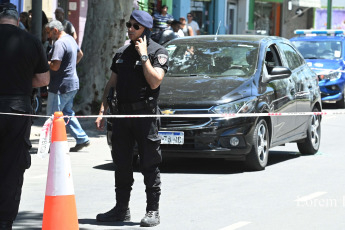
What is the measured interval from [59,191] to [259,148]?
4.68 m

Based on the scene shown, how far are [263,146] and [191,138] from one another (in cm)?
109

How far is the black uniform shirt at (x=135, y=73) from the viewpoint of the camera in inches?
316

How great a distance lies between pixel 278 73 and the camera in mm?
11805

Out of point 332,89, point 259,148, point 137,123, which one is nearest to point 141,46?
point 137,123

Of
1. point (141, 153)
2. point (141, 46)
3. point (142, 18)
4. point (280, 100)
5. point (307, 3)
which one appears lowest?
point (141, 153)

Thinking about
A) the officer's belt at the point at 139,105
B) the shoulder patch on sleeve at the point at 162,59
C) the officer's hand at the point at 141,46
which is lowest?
the officer's belt at the point at 139,105

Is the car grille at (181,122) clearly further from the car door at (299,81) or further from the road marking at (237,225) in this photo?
the road marking at (237,225)

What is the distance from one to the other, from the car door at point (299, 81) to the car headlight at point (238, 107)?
148cm

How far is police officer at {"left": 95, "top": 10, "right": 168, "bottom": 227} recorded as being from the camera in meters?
7.96

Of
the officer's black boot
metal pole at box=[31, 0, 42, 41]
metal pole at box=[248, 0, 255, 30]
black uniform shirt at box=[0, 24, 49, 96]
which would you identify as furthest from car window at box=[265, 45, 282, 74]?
metal pole at box=[248, 0, 255, 30]

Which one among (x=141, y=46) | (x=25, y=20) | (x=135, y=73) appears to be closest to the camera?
(x=141, y=46)

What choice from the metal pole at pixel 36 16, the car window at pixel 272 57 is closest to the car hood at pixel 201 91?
the car window at pixel 272 57

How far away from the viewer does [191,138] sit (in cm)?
1087

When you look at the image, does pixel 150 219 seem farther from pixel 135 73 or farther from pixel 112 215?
pixel 135 73
